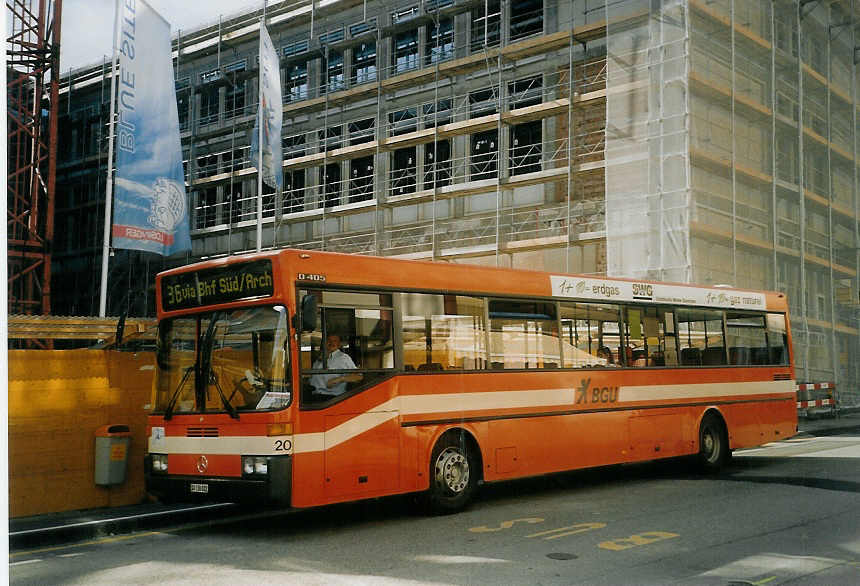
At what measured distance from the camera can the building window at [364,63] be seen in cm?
3134

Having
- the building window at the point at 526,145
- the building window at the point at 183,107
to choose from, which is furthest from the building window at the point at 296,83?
the building window at the point at 526,145

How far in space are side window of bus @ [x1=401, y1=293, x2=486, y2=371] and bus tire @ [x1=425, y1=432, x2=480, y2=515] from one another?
0.86 meters

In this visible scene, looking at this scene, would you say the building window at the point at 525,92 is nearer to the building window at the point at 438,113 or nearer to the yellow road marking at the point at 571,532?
the building window at the point at 438,113

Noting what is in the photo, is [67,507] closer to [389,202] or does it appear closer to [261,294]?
[261,294]

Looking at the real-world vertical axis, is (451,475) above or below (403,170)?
below

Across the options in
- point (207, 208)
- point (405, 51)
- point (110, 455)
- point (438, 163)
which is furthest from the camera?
point (207, 208)

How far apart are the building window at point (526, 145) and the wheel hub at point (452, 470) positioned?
58.4 ft

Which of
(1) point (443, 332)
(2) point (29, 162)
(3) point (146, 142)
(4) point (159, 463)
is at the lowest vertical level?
(4) point (159, 463)

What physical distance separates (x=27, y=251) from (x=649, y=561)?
24972 mm

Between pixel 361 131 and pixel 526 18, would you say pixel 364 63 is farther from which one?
pixel 526 18

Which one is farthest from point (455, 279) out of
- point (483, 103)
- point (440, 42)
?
point (440, 42)

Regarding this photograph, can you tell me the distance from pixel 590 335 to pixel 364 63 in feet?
71.6

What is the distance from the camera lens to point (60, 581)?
22.4 ft

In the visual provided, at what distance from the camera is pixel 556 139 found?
26656 millimetres
